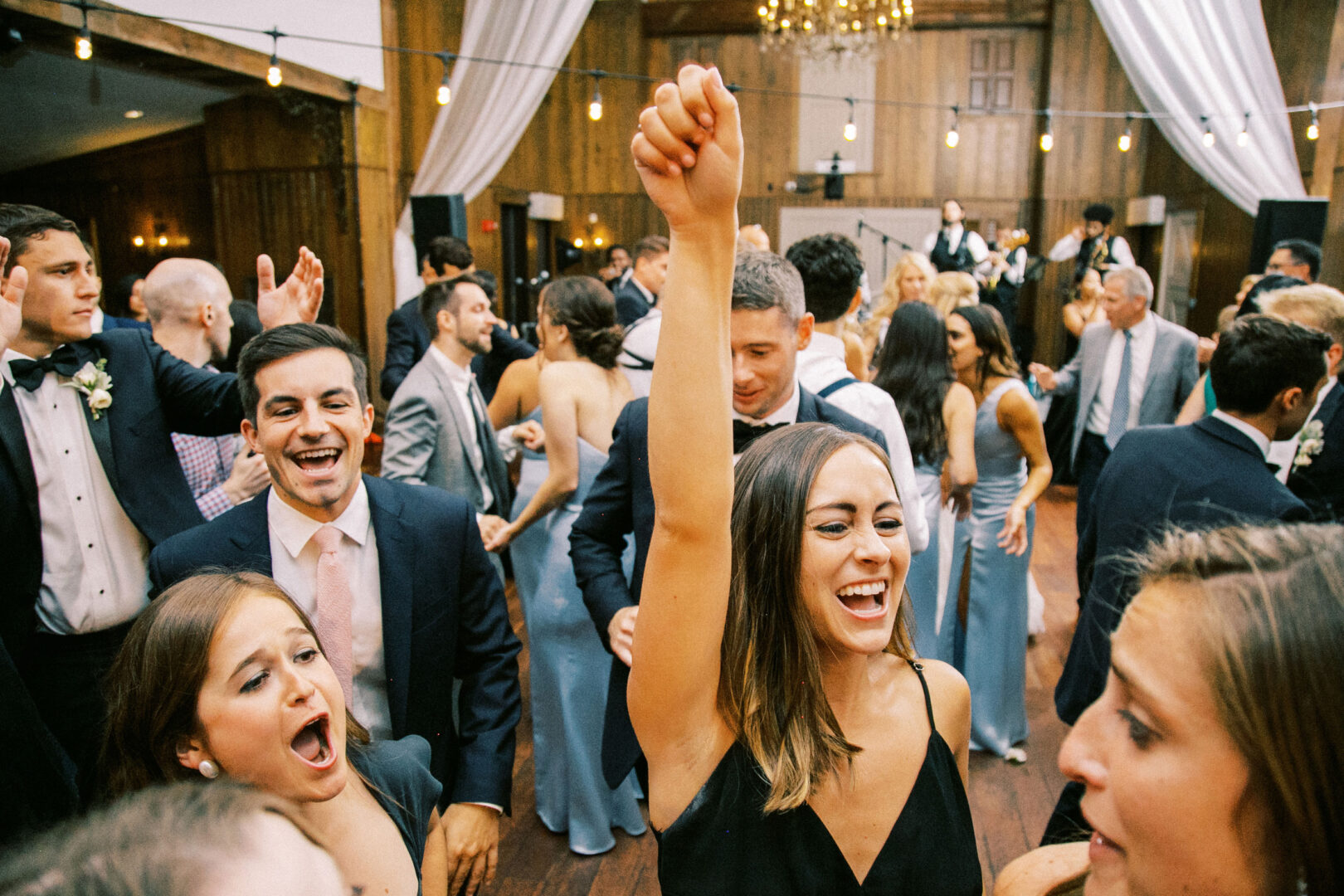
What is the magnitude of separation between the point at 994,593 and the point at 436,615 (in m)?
2.28

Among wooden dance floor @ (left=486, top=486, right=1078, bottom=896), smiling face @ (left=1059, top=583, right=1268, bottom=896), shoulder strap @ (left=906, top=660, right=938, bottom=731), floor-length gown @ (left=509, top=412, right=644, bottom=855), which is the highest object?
smiling face @ (left=1059, top=583, right=1268, bottom=896)

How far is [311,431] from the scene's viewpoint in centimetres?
149

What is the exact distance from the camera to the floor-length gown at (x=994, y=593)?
3.15 metres

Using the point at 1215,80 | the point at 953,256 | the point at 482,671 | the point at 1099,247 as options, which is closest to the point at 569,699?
the point at 482,671

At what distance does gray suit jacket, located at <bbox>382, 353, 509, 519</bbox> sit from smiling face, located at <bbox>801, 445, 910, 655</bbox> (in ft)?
5.53

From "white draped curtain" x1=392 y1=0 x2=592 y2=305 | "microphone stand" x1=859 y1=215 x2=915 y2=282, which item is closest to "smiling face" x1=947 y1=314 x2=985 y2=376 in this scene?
"white draped curtain" x1=392 y1=0 x2=592 y2=305

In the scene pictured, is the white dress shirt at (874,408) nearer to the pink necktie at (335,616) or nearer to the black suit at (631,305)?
the pink necktie at (335,616)

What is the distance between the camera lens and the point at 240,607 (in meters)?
1.07

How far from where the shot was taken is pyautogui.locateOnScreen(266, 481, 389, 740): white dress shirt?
1.51 m

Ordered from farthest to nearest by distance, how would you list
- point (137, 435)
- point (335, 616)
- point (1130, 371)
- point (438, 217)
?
1. point (438, 217)
2. point (1130, 371)
3. point (137, 435)
4. point (335, 616)

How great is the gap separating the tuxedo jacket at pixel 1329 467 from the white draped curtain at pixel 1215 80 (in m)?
2.99

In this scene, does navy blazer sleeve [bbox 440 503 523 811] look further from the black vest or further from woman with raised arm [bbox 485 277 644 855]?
the black vest

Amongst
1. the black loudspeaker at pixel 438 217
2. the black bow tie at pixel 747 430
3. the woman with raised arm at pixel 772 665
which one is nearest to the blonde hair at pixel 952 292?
the black bow tie at pixel 747 430

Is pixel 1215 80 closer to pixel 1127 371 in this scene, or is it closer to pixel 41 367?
pixel 1127 371
